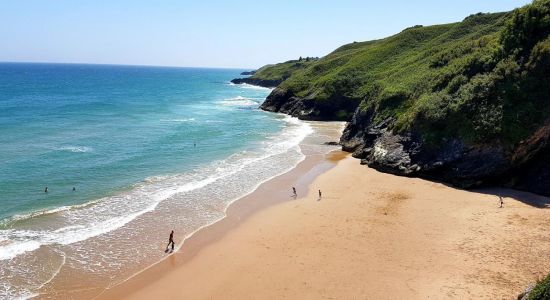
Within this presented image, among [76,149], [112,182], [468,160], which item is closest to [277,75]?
[76,149]

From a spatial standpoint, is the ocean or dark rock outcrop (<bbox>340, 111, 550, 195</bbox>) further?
dark rock outcrop (<bbox>340, 111, 550, 195</bbox>)

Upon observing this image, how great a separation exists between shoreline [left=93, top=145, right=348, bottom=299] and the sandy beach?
0.13m

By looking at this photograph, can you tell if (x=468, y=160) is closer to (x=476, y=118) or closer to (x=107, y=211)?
(x=476, y=118)

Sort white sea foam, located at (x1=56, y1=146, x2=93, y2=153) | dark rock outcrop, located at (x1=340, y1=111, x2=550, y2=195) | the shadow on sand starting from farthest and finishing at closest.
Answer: white sea foam, located at (x1=56, y1=146, x2=93, y2=153), dark rock outcrop, located at (x1=340, y1=111, x2=550, y2=195), the shadow on sand

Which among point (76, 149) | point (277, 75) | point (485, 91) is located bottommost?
point (76, 149)

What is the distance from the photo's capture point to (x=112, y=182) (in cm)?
3866

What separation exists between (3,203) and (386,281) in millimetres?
27713

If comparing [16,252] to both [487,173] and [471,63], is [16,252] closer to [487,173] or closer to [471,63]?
[487,173]

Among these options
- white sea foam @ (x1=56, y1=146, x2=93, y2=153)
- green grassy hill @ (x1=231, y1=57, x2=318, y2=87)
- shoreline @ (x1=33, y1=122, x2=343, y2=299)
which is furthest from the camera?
green grassy hill @ (x1=231, y1=57, x2=318, y2=87)

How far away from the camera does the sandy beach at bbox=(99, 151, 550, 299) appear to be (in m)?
21.6

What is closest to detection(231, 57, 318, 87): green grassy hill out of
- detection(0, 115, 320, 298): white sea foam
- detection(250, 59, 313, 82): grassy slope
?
detection(250, 59, 313, 82): grassy slope

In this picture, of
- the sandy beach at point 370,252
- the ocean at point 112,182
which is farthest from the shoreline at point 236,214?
the ocean at point 112,182

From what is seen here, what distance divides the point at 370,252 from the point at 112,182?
2397 cm

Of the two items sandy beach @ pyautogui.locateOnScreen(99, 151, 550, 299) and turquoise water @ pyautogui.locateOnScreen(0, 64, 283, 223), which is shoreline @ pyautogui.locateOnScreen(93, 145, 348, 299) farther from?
turquoise water @ pyautogui.locateOnScreen(0, 64, 283, 223)
